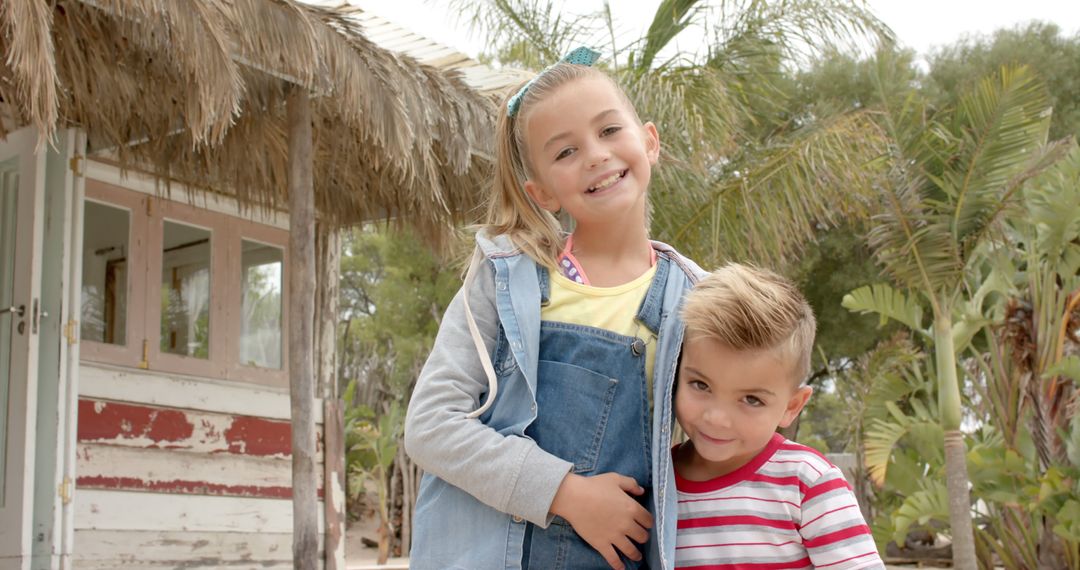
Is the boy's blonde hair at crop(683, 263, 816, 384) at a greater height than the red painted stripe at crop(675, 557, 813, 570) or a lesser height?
greater

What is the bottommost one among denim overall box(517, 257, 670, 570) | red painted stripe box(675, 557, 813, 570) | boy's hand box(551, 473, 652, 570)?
red painted stripe box(675, 557, 813, 570)

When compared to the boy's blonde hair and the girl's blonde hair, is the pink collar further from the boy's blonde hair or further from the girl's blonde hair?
the boy's blonde hair

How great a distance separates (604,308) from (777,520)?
448 mm

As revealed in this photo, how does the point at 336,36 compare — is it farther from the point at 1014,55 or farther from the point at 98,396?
the point at 1014,55

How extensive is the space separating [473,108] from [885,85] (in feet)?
15.5

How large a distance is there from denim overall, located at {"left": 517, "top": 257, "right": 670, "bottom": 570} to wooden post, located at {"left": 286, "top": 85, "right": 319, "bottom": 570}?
4.16m

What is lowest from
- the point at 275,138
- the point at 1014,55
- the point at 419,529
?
the point at 419,529

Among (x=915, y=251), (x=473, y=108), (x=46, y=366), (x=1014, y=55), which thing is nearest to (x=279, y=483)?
(x=46, y=366)

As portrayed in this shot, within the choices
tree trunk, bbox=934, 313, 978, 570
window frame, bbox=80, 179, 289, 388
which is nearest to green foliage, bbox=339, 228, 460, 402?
tree trunk, bbox=934, 313, 978, 570

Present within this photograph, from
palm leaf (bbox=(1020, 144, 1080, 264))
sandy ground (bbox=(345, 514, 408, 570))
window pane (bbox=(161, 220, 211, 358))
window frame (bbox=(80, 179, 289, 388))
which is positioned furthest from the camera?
sandy ground (bbox=(345, 514, 408, 570))

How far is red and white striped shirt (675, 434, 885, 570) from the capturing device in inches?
67.9

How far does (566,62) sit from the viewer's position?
206 centimetres

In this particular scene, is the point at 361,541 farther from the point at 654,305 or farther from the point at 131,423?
the point at 654,305

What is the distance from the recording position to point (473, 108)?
629 centimetres
